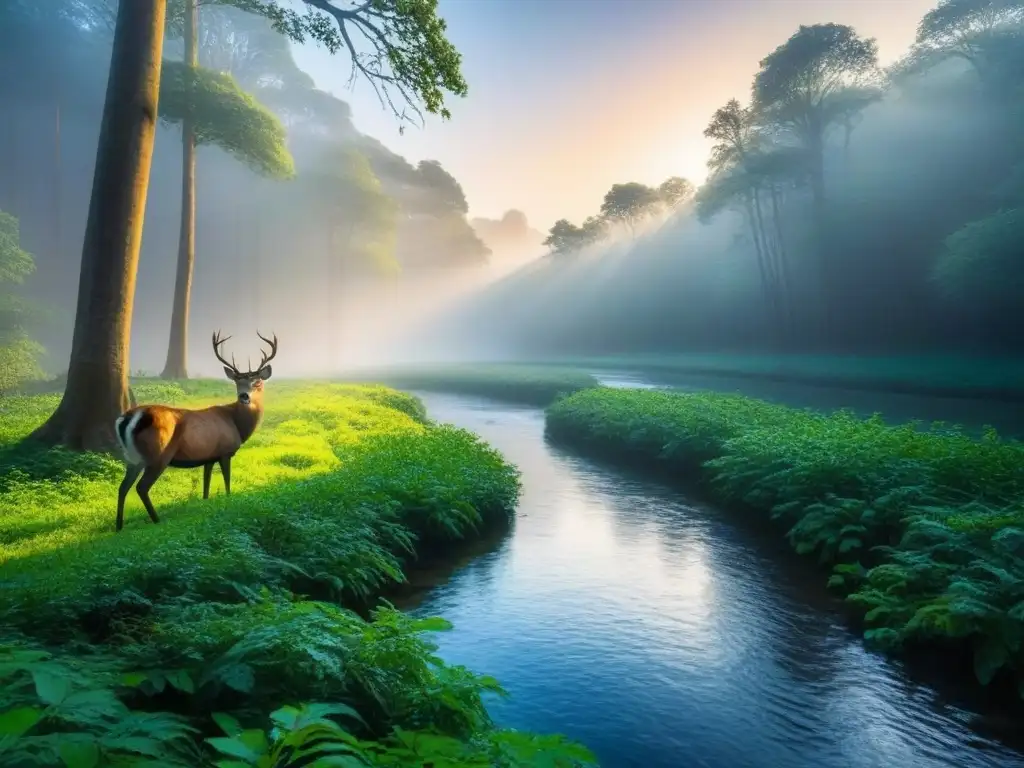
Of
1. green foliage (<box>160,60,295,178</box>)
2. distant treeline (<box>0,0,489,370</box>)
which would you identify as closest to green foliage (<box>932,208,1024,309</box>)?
green foliage (<box>160,60,295,178</box>)

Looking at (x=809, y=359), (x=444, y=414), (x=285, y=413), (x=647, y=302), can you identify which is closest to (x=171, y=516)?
(x=285, y=413)

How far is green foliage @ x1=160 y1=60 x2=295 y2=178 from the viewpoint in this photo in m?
24.1

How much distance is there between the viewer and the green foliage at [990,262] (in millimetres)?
28594

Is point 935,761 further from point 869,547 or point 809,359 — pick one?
point 809,359

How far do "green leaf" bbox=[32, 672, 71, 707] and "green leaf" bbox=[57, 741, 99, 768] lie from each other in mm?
282

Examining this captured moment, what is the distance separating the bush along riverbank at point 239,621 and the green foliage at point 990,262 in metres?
25.9

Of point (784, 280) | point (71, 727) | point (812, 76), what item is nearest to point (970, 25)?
point (812, 76)

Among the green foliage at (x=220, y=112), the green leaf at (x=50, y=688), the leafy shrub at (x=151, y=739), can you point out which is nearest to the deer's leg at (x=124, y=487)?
the leafy shrub at (x=151, y=739)

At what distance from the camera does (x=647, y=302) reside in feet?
229

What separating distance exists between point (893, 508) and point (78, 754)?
34.3ft

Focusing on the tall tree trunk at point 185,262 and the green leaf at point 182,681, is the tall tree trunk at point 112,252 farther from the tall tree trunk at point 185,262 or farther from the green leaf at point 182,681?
the tall tree trunk at point 185,262

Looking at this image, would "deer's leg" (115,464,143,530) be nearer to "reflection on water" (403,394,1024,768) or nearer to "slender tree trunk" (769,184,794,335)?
"reflection on water" (403,394,1024,768)

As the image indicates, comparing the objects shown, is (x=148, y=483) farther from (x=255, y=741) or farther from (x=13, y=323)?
(x=13, y=323)

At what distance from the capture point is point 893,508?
10258mm
